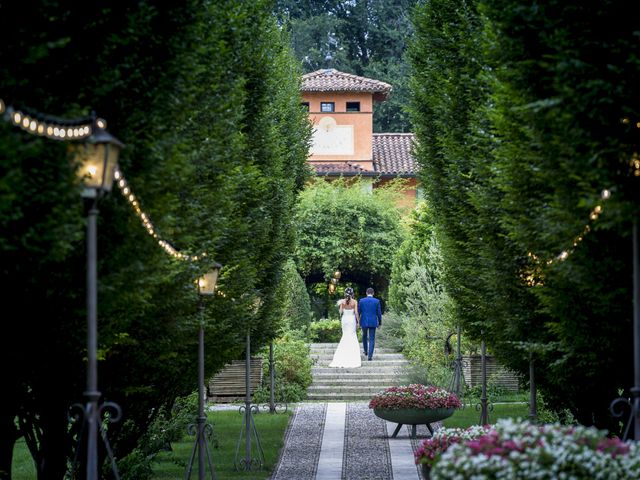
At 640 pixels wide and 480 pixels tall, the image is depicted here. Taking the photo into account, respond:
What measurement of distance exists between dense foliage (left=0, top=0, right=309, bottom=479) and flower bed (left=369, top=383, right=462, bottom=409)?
4.51 metres

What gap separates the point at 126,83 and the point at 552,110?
11.0ft

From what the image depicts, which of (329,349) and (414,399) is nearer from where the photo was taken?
(414,399)

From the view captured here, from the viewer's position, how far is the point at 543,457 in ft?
26.3

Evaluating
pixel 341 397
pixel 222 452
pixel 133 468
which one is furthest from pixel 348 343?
pixel 133 468

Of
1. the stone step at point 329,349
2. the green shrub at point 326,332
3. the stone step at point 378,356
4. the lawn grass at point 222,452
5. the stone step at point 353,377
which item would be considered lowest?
the lawn grass at point 222,452

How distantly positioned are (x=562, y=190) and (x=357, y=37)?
4914cm

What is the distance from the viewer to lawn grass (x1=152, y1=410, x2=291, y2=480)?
1684 centimetres

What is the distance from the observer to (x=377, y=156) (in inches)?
1889

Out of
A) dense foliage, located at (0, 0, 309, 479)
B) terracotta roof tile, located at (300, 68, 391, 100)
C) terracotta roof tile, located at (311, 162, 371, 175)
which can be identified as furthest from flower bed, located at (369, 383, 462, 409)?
terracotta roof tile, located at (300, 68, 391, 100)

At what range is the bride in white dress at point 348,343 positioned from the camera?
30516 mm

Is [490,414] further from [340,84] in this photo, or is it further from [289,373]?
[340,84]

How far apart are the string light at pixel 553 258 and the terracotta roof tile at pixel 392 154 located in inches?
1257

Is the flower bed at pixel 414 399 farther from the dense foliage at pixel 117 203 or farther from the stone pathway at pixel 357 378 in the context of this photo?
the stone pathway at pixel 357 378

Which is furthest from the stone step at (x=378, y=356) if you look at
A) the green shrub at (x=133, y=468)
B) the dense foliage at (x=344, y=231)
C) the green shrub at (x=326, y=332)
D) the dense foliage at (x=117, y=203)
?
the green shrub at (x=133, y=468)
